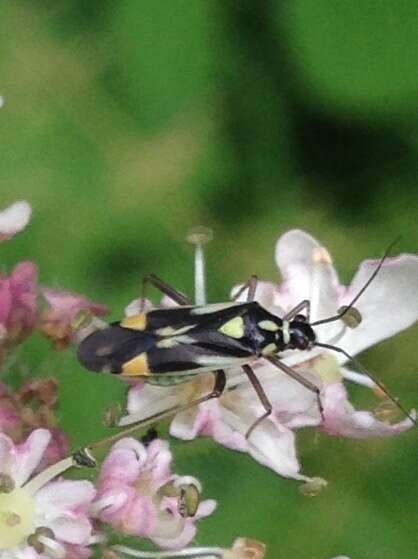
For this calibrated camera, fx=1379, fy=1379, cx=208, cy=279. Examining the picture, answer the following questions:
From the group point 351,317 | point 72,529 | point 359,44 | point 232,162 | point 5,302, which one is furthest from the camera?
point 232,162

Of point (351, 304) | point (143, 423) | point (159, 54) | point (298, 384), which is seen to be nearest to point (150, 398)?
point (143, 423)

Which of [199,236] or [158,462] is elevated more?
[199,236]

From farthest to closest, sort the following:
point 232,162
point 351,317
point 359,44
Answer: point 232,162 → point 359,44 → point 351,317

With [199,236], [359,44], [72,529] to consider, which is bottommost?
[72,529]

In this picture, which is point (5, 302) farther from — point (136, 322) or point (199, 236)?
point (199, 236)

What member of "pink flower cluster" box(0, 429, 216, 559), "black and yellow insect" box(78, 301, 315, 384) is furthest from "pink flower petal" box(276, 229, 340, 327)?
"pink flower cluster" box(0, 429, 216, 559)

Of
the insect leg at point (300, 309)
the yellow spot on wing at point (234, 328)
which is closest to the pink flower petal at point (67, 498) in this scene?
the yellow spot on wing at point (234, 328)

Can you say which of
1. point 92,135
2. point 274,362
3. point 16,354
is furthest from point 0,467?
point 92,135
